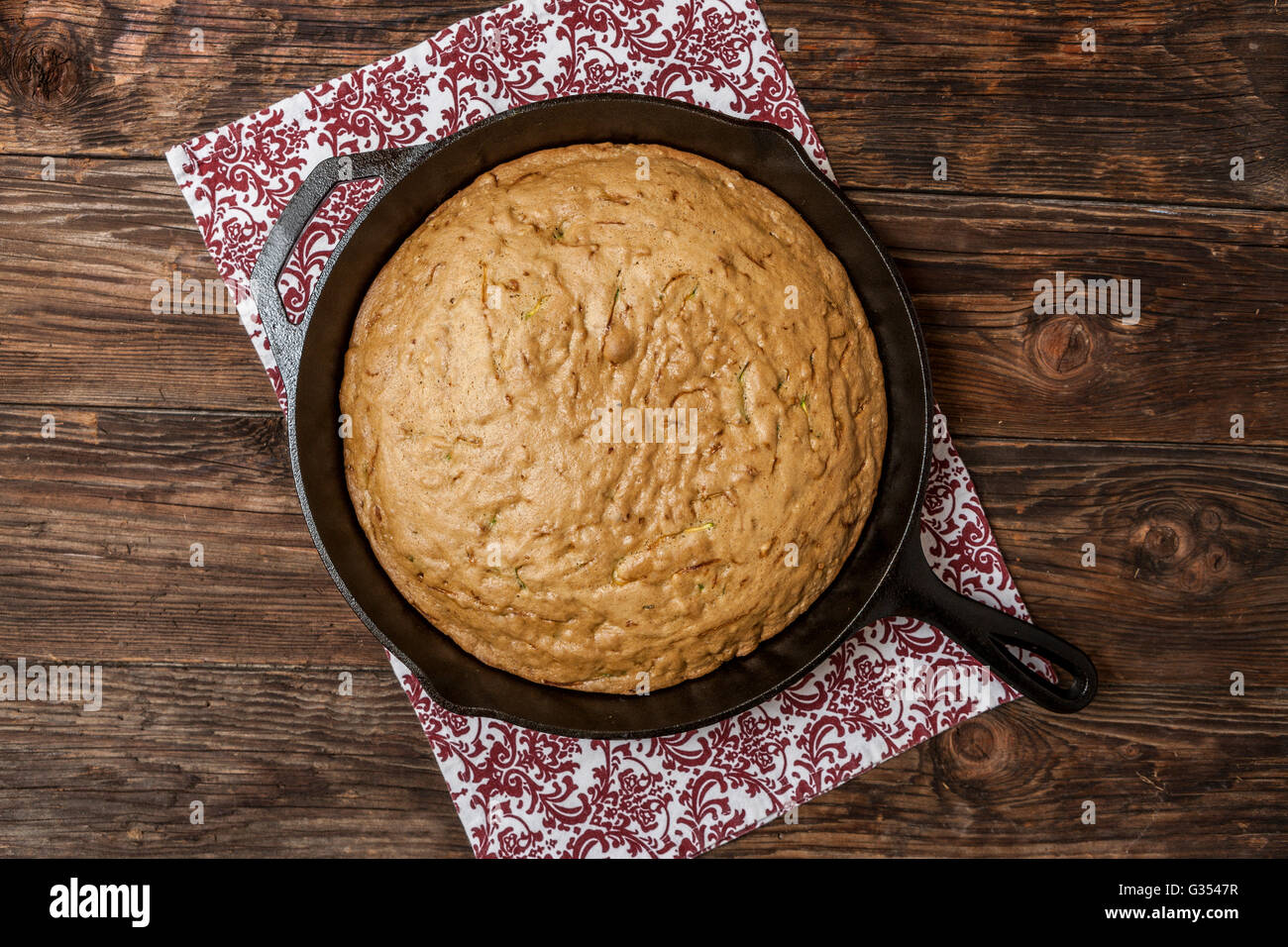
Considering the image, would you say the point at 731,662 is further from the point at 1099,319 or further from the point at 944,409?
the point at 1099,319

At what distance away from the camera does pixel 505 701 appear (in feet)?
5.44

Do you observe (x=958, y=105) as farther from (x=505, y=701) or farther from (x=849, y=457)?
(x=505, y=701)

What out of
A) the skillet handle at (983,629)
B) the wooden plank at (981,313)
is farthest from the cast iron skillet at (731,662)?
the wooden plank at (981,313)

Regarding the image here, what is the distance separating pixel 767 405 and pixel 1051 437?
94 centimetres

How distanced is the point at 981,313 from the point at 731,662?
1059mm

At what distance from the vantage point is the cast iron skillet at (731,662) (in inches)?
63.4

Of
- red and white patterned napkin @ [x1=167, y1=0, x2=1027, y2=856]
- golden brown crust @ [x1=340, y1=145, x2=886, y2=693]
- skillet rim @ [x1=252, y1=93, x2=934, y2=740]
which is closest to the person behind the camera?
golden brown crust @ [x1=340, y1=145, x2=886, y2=693]

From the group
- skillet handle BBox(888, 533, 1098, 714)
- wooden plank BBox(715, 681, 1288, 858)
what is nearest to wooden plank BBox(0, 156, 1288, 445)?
skillet handle BBox(888, 533, 1098, 714)

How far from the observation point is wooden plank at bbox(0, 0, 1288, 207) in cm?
191

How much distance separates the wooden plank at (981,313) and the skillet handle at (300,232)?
338mm

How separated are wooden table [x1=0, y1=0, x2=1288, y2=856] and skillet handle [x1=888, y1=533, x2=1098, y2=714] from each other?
313 millimetres

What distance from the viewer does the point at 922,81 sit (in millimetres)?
1963

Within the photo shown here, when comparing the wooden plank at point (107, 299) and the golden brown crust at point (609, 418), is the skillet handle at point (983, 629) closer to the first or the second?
the golden brown crust at point (609, 418)

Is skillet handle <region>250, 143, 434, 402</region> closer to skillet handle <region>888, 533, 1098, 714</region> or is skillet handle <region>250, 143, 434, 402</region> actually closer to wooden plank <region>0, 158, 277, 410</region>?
wooden plank <region>0, 158, 277, 410</region>
